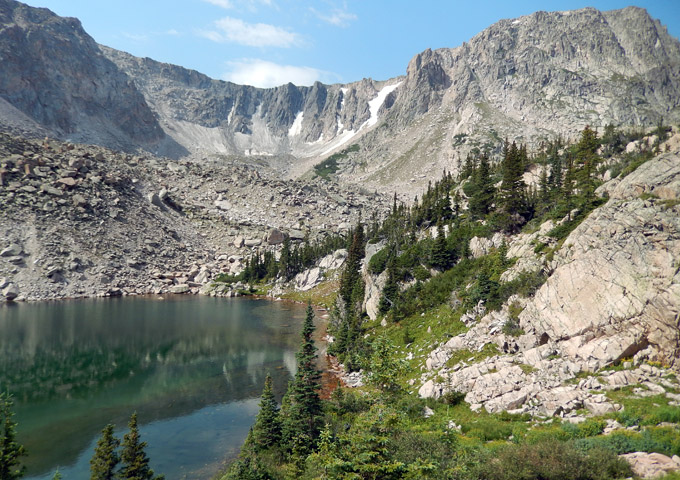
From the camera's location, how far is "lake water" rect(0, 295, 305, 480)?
30578mm

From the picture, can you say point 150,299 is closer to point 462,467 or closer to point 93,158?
point 93,158

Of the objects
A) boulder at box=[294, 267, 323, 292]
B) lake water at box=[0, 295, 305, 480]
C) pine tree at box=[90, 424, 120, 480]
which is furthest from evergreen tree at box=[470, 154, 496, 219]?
boulder at box=[294, 267, 323, 292]

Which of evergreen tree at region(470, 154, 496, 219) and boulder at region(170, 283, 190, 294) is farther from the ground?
evergreen tree at region(470, 154, 496, 219)

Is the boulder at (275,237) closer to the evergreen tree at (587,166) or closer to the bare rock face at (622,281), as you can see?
the evergreen tree at (587,166)

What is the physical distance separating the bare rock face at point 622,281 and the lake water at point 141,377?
29.7 metres

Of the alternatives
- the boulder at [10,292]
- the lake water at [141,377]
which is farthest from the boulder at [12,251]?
the lake water at [141,377]

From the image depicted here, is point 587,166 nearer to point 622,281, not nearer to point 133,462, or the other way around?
point 622,281

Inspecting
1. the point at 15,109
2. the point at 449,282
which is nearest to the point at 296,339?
the point at 449,282

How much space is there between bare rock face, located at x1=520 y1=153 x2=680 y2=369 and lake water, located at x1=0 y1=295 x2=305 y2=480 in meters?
29.7

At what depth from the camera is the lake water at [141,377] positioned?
1204 inches

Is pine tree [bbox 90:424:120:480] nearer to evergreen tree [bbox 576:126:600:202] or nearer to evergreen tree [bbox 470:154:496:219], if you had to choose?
evergreen tree [bbox 576:126:600:202]

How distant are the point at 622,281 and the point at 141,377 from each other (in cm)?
5247

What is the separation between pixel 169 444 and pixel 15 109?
234 meters

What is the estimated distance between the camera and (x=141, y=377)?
153ft
